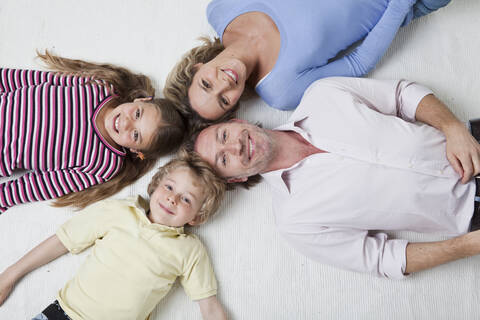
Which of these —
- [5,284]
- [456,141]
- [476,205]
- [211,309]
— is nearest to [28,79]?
[5,284]

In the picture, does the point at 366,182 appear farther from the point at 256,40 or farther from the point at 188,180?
the point at 256,40

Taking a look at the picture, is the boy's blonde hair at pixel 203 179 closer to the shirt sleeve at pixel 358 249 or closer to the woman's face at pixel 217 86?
the woman's face at pixel 217 86

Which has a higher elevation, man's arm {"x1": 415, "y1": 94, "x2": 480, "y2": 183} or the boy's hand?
man's arm {"x1": 415, "y1": 94, "x2": 480, "y2": 183}

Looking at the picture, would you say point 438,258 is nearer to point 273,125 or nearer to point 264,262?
point 264,262

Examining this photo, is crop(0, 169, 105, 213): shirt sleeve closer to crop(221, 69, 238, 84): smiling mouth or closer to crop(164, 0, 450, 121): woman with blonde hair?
crop(164, 0, 450, 121): woman with blonde hair

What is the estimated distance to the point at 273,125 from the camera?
1537mm

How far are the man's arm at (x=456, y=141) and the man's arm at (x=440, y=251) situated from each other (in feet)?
0.61

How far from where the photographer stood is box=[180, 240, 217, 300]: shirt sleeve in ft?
4.35

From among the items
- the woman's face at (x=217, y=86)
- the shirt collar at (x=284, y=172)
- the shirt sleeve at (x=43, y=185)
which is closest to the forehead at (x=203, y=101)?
the woman's face at (x=217, y=86)

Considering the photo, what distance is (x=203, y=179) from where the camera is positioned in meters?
1.27

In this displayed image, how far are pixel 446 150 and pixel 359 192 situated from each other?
0.32 metres

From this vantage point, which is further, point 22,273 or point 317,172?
point 22,273

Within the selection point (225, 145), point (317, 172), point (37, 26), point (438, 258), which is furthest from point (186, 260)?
point (37, 26)

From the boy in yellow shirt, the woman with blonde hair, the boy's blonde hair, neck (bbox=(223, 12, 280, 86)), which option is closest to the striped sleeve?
the boy in yellow shirt
